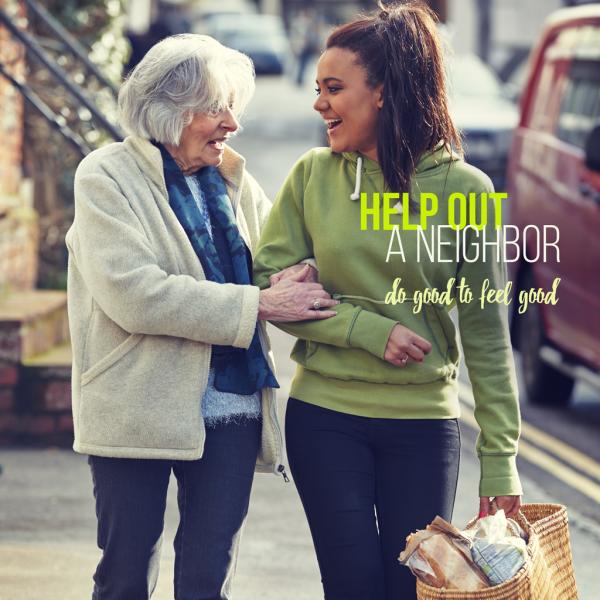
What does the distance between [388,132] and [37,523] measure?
294 centimetres

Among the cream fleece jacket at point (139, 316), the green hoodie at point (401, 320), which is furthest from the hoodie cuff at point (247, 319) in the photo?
the green hoodie at point (401, 320)

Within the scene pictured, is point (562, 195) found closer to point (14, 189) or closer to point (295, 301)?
point (14, 189)

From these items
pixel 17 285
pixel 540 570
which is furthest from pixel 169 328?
pixel 17 285

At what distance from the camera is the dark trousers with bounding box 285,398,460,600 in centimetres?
362

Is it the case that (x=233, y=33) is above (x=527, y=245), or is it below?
below

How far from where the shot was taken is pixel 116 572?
3732 millimetres

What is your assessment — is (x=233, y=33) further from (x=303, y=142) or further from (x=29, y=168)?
(x=29, y=168)

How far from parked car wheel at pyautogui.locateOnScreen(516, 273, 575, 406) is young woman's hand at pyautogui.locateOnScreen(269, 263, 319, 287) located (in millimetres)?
5526

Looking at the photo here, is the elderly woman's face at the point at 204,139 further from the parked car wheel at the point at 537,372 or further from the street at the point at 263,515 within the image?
the parked car wheel at the point at 537,372

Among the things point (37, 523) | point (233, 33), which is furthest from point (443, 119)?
point (233, 33)

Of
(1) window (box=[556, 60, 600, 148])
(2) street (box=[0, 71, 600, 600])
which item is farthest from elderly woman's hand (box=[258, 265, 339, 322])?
(1) window (box=[556, 60, 600, 148])

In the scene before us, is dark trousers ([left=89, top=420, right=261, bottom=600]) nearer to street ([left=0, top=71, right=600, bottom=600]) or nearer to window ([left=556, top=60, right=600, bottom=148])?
street ([left=0, top=71, right=600, bottom=600])

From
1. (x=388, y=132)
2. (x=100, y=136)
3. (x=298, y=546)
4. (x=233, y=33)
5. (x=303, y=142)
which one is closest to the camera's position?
(x=388, y=132)

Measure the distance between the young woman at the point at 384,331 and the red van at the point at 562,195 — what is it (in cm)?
414
